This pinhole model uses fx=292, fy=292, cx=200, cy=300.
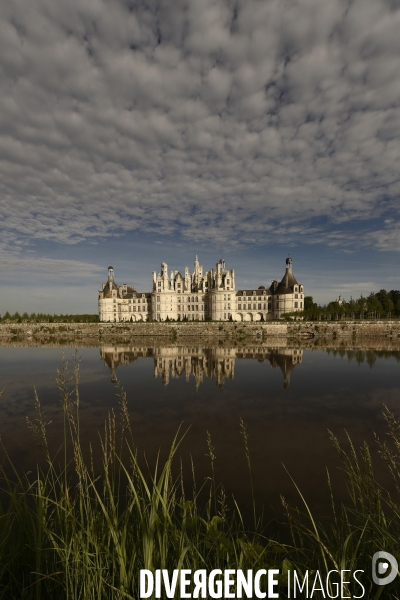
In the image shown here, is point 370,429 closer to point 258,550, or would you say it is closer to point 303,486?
point 303,486

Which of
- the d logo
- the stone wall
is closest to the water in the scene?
the d logo

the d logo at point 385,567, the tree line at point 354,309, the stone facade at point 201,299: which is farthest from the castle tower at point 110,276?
the d logo at point 385,567

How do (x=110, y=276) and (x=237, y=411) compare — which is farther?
(x=110, y=276)

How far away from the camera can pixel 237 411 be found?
13.0 metres

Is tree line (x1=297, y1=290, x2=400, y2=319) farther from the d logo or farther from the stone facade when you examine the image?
the d logo

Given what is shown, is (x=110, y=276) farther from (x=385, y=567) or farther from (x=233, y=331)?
(x=385, y=567)

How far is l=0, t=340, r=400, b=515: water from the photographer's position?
26.4 feet

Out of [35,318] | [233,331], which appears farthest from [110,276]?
[233,331]

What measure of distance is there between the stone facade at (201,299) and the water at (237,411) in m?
49.4

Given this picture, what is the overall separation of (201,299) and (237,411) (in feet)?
214

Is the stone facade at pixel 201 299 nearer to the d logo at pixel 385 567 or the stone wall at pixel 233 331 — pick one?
the stone wall at pixel 233 331

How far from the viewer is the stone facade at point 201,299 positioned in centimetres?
7544

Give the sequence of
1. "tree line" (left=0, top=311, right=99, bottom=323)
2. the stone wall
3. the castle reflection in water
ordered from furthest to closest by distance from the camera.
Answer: "tree line" (left=0, top=311, right=99, bottom=323) → the stone wall → the castle reflection in water

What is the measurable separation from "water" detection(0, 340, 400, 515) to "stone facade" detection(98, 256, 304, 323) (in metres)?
49.4
